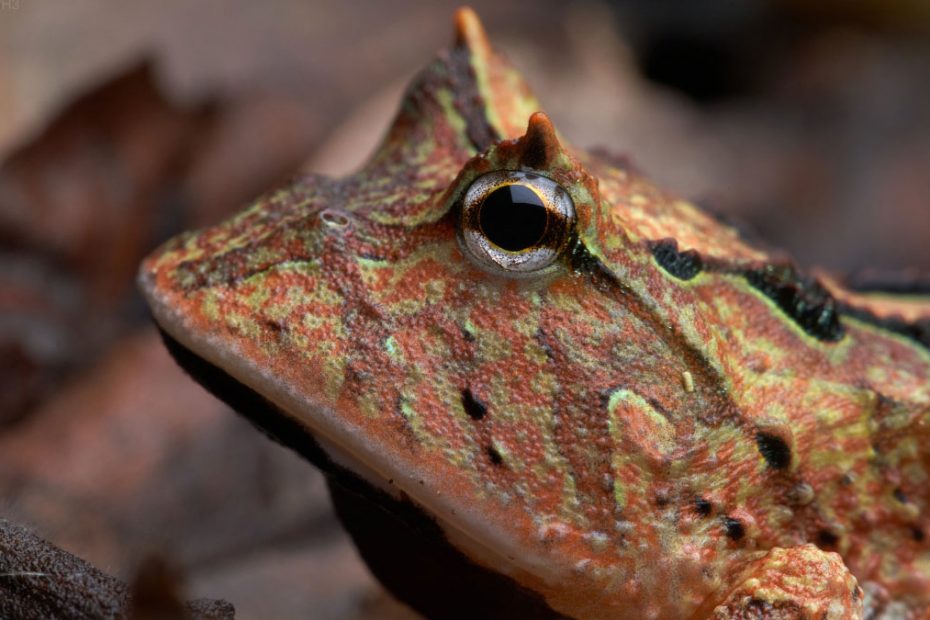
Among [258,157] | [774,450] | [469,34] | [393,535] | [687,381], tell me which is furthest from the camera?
[258,157]

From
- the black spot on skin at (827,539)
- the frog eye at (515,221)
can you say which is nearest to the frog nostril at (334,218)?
the frog eye at (515,221)

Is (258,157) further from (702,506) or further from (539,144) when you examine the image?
(702,506)

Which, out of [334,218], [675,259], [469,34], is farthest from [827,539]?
[469,34]

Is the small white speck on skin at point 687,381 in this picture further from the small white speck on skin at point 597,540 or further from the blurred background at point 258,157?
the blurred background at point 258,157

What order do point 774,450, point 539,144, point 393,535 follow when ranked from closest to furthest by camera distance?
point 539,144
point 774,450
point 393,535

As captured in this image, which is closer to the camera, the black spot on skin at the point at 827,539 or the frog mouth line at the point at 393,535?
the frog mouth line at the point at 393,535

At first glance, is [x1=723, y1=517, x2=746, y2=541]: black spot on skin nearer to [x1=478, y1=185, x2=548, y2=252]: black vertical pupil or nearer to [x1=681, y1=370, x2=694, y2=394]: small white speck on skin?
[x1=681, y1=370, x2=694, y2=394]: small white speck on skin
